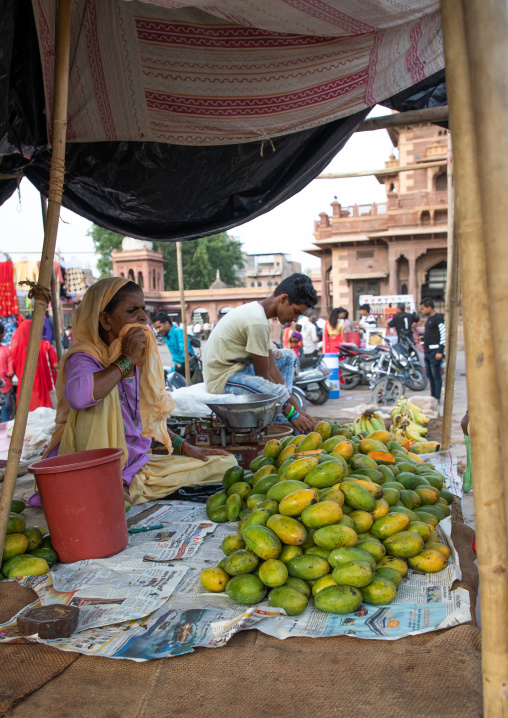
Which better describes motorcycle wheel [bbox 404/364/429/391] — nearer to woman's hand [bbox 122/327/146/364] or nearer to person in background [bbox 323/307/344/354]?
person in background [bbox 323/307/344/354]

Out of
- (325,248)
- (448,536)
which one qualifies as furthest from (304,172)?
(325,248)

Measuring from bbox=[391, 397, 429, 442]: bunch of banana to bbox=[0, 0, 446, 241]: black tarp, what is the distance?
107 inches

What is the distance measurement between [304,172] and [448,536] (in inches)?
95.7

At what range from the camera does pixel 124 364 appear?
9.03 ft

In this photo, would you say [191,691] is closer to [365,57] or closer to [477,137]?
[477,137]

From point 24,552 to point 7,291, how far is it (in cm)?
765

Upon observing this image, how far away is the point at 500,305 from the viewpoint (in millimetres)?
1091

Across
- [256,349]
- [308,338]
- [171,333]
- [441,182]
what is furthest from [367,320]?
[441,182]

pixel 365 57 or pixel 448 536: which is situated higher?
pixel 365 57

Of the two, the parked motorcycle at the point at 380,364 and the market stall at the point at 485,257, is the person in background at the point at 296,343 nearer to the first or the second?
the parked motorcycle at the point at 380,364

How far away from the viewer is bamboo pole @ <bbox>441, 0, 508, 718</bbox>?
1.13 m

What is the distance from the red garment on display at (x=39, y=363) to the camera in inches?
241

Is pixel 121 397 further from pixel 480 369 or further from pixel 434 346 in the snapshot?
pixel 434 346

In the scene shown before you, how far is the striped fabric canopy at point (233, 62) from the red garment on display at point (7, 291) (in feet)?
21.8
